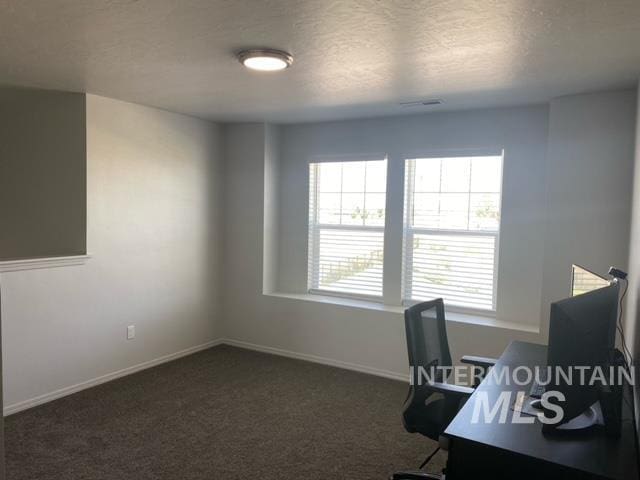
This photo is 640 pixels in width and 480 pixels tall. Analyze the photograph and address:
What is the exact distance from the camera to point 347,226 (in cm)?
473

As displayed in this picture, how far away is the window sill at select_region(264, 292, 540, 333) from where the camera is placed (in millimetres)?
3832

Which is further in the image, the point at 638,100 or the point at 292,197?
the point at 292,197

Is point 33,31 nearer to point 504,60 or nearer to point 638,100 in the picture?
point 504,60

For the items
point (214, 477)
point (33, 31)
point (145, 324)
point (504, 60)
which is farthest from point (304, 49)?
point (145, 324)

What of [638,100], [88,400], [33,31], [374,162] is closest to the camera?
[33,31]

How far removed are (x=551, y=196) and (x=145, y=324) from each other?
367 cm

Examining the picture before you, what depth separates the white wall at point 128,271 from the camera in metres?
3.48

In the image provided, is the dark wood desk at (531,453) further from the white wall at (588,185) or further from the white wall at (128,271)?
the white wall at (128,271)

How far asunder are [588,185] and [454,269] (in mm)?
1306

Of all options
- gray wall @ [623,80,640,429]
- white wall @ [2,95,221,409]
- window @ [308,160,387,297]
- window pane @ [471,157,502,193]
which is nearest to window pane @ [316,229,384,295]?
window @ [308,160,387,297]

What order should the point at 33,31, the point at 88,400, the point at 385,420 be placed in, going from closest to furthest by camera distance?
1. the point at 33,31
2. the point at 385,420
3. the point at 88,400

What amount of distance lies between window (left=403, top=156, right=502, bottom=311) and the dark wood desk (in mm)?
2328

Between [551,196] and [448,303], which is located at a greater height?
[551,196]

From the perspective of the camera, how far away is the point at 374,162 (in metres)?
4.55
